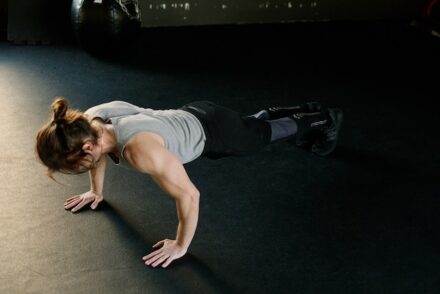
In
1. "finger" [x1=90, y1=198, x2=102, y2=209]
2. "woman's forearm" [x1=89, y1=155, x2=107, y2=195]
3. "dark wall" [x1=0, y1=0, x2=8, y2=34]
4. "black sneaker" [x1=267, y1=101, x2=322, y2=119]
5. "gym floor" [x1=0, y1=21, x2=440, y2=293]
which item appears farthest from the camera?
"dark wall" [x1=0, y1=0, x2=8, y2=34]

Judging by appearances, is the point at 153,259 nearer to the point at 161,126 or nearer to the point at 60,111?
the point at 161,126

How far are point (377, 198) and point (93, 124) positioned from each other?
Result: 4.34 feet

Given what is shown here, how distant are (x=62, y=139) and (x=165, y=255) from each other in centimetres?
64

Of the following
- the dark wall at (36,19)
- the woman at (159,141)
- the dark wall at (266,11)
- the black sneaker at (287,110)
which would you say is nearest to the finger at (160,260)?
the woman at (159,141)

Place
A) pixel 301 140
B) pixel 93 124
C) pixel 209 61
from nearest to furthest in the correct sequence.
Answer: pixel 93 124
pixel 301 140
pixel 209 61

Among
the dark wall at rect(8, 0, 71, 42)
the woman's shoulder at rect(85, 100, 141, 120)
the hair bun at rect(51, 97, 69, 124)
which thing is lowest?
the woman's shoulder at rect(85, 100, 141, 120)

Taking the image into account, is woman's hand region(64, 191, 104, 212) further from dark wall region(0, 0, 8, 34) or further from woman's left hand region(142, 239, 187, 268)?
dark wall region(0, 0, 8, 34)

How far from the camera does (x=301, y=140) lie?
2715mm

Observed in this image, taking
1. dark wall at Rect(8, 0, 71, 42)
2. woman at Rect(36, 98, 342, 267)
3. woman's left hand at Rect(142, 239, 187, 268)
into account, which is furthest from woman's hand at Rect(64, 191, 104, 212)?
dark wall at Rect(8, 0, 71, 42)

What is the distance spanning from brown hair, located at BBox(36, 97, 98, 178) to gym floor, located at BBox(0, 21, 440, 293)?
0.53 metres

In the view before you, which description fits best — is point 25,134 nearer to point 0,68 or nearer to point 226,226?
point 0,68

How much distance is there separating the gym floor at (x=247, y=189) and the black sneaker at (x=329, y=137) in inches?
2.2

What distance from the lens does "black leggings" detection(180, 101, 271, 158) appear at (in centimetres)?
210

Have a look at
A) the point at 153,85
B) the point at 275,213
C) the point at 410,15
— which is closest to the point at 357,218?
the point at 275,213
